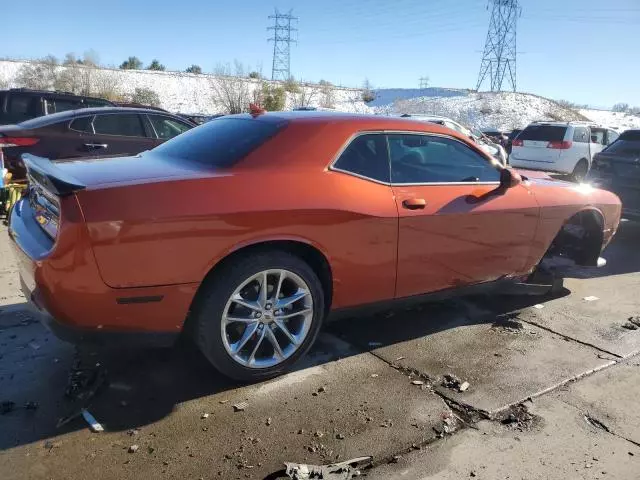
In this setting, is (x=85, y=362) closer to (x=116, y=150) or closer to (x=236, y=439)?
(x=236, y=439)

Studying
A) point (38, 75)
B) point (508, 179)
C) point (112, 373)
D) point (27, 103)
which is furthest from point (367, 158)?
point (38, 75)

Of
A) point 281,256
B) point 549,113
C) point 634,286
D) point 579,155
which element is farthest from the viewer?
point 549,113

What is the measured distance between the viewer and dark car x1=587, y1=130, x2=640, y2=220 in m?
7.41

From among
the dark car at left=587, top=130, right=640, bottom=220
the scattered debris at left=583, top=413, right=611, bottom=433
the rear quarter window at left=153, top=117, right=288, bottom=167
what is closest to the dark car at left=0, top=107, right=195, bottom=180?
the rear quarter window at left=153, top=117, right=288, bottom=167

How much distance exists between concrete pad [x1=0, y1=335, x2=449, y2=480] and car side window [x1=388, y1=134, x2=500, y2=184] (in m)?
1.35

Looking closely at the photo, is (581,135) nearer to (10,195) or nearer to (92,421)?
(10,195)

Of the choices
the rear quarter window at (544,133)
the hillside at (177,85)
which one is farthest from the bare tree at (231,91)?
the rear quarter window at (544,133)

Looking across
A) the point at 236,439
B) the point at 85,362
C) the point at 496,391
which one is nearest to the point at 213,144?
the point at 85,362

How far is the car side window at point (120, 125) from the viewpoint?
24.1 feet

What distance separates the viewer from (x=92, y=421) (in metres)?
2.76

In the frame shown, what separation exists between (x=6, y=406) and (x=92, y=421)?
1.62 feet

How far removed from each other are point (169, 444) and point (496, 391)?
1.92 m

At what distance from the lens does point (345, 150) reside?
3467 millimetres

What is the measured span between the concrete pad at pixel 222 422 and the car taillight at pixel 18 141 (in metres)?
4.69
